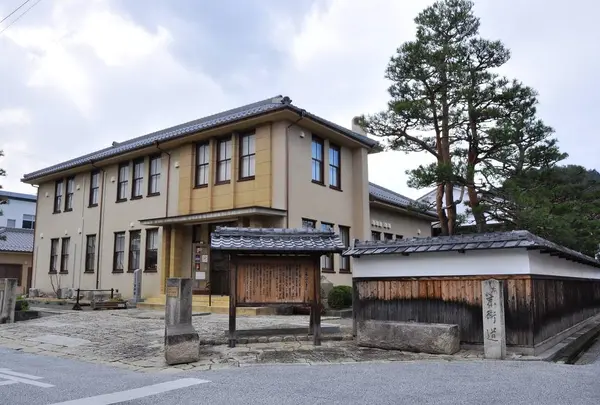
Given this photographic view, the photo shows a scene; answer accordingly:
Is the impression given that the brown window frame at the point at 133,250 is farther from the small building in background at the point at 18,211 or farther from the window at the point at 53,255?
the small building in background at the point at 18,211

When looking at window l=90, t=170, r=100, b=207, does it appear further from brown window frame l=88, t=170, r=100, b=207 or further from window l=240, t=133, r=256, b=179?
window l=240, t=133, r=256, b=179

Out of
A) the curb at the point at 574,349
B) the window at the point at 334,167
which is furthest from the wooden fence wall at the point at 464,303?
the window at the point at 334,167

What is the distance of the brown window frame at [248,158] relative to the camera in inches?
725

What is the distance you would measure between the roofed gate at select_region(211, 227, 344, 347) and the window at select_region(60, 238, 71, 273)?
17.9 meters

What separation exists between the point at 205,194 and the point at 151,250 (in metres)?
3.99

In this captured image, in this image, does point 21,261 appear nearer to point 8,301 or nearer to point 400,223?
point 8,301

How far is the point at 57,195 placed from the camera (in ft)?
87.6

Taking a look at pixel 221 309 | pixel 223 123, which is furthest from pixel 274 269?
pixel 223 123

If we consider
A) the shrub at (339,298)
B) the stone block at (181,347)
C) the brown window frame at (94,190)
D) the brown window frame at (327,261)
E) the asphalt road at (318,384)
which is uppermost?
the brown window frame at (94,190)

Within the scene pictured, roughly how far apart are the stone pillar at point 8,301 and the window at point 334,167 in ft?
38.3

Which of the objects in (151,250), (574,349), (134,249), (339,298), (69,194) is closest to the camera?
(574,349)

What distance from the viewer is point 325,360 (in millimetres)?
8891

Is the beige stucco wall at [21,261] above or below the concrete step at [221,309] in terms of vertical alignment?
above

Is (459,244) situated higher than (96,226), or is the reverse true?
(96,226)
